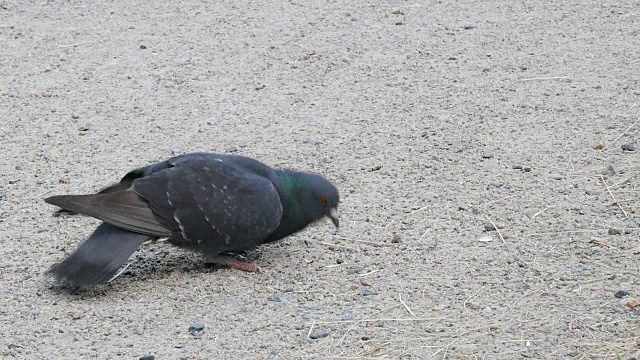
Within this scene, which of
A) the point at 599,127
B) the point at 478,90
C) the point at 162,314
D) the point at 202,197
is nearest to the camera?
the point at 162,314

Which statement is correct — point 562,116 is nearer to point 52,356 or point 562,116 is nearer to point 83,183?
point 83,183

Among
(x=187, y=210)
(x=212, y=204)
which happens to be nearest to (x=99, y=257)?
(x=187, y=210)

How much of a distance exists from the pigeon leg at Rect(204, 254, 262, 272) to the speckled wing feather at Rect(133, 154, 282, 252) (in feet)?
0.37

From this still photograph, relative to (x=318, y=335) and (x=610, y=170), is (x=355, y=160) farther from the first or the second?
(x=318, y=335)

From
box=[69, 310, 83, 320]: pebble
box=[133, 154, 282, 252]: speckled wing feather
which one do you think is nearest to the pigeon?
box=[133, 154, 282, 252]: speckled wing feather

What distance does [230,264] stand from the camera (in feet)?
17.6

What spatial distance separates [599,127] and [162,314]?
3517mm

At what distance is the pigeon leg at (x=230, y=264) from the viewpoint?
5.32 meters

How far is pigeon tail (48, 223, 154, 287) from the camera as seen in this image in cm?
491

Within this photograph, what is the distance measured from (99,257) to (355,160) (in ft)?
7.00

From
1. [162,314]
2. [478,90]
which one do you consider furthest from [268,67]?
[162,314]

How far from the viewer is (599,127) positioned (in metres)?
6.90

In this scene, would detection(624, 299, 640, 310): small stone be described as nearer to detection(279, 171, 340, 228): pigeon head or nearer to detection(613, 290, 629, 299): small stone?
detection(613, 290, 629, 299): small stone

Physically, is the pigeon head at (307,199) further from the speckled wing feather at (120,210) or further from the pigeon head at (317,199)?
the speckled wing feather at (120,210)
